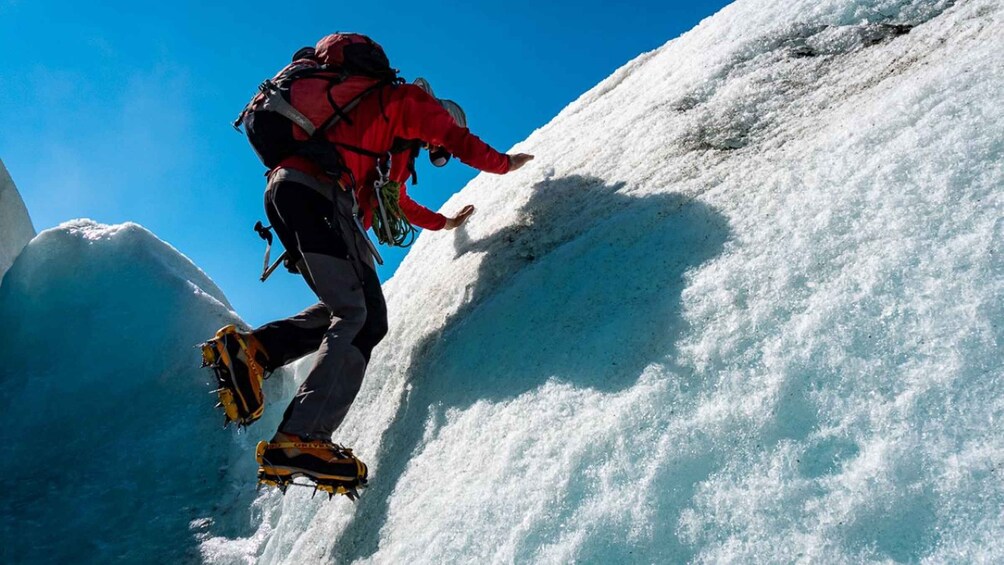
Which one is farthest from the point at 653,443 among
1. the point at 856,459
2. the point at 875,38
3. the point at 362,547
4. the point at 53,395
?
the point at 53,395

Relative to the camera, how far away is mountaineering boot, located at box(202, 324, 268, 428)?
4102 mm

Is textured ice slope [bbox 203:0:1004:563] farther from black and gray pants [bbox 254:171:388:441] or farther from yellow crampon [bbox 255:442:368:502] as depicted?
black and gray pants [bbox 254:171:388:441]

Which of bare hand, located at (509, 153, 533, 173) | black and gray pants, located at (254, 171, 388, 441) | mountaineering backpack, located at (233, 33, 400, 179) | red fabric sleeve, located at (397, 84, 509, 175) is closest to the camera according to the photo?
black and gray pants, located at (254, 171, 388, 441)

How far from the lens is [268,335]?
4508 millimetres

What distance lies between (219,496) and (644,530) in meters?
4.00

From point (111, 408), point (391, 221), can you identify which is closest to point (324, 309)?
point (391, 221)

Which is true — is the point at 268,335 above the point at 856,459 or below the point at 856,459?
above

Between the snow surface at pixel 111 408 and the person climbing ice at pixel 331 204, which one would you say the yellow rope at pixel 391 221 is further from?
the snow surface at pixel 111 408

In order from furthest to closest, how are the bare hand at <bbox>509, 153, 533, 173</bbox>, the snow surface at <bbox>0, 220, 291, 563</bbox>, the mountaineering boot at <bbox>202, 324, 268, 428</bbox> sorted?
the snow surface at <bbox>0, 220, 291, 563</bbox> → the bare hand at <bbox>509, 153, 533, 173</bbox> → the mountaineering boot at <bbox>202, 324, 268, 428</bbox>

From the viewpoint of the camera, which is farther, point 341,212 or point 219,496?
point 219,496

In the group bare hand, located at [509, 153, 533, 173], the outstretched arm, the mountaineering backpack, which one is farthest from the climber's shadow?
the mountaineering backpack

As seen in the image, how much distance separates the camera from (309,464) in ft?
11.8

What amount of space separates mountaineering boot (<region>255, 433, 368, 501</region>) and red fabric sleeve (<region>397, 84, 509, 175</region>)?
6.45ft

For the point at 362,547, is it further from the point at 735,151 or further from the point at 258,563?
the point at 735,151
